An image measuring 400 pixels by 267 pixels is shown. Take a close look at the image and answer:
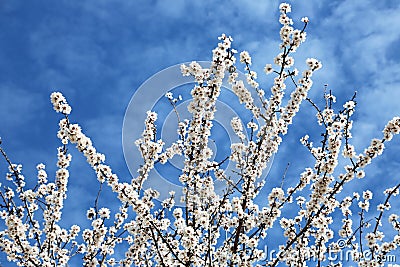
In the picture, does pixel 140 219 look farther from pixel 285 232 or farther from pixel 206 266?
pixel 285 232

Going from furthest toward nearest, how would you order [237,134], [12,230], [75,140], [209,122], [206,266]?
1. [237,134]
2. [209,122]
3. [12,230]
4. [206,266]
5. [75,140]

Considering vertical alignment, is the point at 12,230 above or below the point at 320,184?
below

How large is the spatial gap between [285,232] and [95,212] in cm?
250

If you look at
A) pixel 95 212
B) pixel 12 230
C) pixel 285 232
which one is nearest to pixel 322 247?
pixel 285 232

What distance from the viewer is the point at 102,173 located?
4.70 meters

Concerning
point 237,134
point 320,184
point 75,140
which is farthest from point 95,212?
point 320,184

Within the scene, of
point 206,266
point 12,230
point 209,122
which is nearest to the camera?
point 206,266

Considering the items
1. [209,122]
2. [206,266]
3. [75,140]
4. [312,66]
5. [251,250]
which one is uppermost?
[312,66]

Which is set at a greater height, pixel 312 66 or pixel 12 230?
pixel 312 66

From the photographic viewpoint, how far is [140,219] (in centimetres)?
486

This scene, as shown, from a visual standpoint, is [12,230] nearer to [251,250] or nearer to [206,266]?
[206,266]

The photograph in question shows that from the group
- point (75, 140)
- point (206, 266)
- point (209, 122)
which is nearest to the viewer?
point (75, 140)

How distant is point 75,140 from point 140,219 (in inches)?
44.8

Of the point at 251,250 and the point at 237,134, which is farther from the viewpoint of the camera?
the point at 237,134
